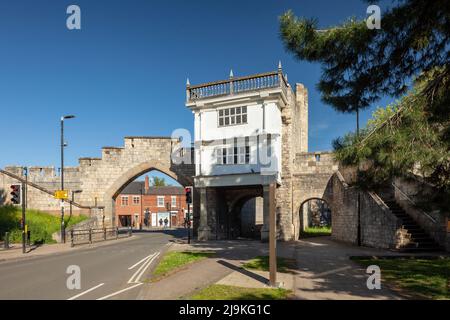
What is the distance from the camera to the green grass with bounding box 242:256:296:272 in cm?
1088

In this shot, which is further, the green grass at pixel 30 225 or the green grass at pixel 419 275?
the green grass at pixel 30 225

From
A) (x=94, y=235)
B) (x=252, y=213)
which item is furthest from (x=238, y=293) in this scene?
(x=252, y=213)

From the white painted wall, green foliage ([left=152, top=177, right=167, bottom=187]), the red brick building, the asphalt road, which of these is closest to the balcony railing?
the white painted wall

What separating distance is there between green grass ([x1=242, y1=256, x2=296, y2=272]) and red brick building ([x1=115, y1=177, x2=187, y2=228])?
142 feet

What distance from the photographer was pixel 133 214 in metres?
55.1

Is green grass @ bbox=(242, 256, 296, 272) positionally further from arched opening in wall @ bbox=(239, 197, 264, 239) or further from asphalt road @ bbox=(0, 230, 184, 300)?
arched opening in wall @ bbox=(239, 197, 264, 239)

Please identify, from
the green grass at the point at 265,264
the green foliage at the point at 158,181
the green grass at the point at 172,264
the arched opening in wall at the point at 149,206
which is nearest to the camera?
the green grass at the point at 172,264

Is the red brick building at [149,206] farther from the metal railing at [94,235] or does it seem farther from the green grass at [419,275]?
the green grass at [419,275]

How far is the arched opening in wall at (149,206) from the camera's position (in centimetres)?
5494

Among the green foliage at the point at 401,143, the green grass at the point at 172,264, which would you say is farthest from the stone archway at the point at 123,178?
the green foliage at the point at 401,143

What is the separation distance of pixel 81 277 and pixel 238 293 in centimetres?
562

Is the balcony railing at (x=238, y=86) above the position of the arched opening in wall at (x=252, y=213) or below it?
above

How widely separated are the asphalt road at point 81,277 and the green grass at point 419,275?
23.1ft
